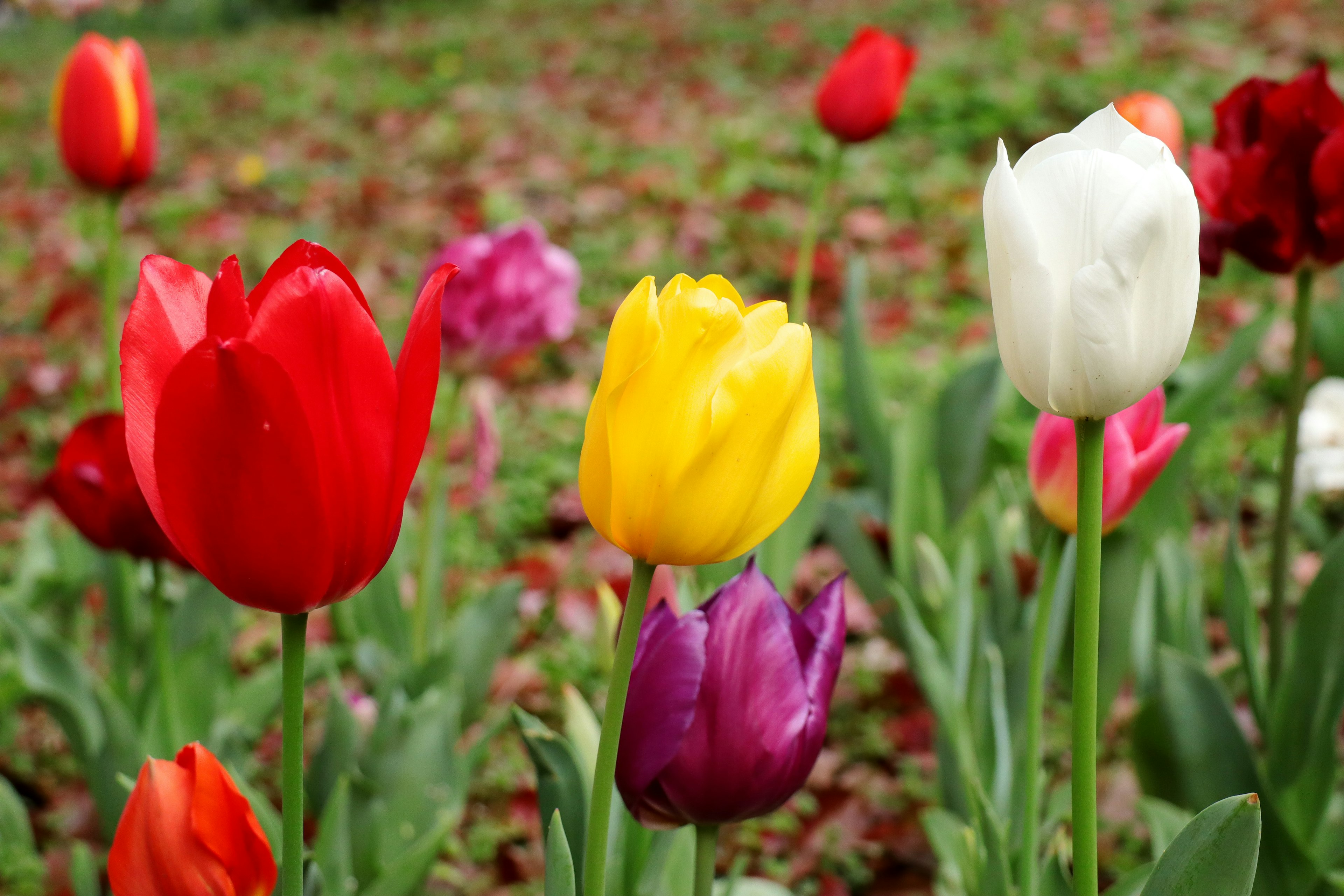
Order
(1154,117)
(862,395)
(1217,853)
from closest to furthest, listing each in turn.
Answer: (1217,853), (1154,117), (862,395)

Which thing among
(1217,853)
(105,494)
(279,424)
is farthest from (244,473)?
(105,494)

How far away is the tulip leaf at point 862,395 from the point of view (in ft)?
6.12

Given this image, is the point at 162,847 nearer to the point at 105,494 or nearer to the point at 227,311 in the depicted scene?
the point at 227,311

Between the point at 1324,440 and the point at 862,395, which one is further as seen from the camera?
the point at 862,395

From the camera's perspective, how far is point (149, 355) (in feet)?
1.75

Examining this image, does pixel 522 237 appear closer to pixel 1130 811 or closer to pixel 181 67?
pixel 1130 811

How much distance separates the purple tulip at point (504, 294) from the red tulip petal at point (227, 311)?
881 mm

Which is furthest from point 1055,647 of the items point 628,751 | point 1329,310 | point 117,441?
point 117,441

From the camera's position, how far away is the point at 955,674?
1340 mm

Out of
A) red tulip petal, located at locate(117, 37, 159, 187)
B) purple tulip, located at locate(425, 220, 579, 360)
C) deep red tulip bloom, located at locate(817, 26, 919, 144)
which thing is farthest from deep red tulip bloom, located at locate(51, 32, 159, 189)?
deep red tulip bloom, located at locate(817, 26, 919, 144)

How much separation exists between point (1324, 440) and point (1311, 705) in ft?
2.16

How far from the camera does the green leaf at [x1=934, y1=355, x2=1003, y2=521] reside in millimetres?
1784

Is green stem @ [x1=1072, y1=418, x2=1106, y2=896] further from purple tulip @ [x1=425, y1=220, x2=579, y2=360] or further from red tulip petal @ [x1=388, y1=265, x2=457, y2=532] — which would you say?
purple tulip @ [x1=425, y1=220, x2=579, y2=360]

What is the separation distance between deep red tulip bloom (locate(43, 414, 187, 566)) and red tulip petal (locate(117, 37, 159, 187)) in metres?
0.46
